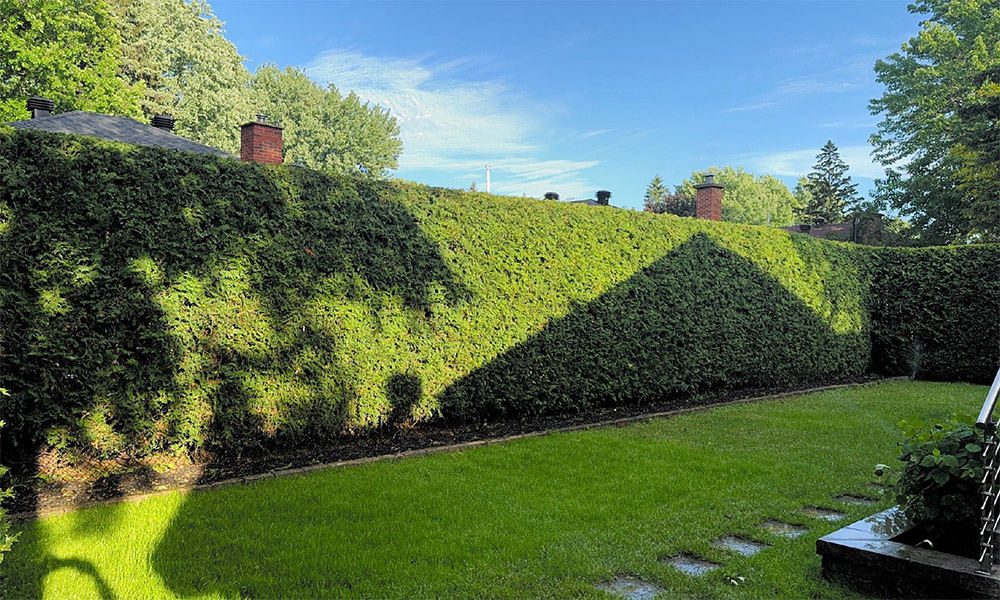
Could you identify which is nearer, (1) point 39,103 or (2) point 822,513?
(2) point 822,513

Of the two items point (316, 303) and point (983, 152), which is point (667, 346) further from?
point (983, 152)

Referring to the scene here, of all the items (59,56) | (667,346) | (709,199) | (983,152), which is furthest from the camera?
(59,56)

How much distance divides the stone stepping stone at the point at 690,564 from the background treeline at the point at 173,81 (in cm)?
687

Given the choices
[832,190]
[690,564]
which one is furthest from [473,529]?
[832,190]

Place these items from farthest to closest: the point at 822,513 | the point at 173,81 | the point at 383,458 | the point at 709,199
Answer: the point at 173,81, the point at 709,199, the point at 383,458, the point at 822,513

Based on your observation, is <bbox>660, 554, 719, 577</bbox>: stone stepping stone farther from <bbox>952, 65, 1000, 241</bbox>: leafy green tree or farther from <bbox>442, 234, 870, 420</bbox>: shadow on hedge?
<bbox>952, 65, 1000, 241</bbox>: leafy green tree

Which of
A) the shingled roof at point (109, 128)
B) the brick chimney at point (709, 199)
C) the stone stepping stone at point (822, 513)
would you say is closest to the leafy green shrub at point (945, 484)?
the stone stepping stone at point (822, 513)

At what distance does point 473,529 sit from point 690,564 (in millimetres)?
1328

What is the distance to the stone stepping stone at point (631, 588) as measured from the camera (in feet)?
9.60

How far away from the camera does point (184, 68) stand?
29.0m

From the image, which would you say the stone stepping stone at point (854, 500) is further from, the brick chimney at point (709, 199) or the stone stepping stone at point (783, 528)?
the brick chimney at point (709, 199)

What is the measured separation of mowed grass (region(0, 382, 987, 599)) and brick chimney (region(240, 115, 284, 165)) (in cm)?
900

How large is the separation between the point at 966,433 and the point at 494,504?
9.44ft

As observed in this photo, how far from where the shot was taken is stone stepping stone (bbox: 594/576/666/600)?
9.60 ft
